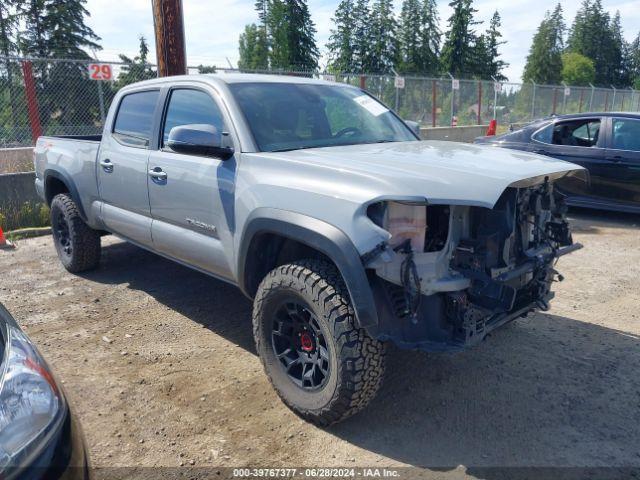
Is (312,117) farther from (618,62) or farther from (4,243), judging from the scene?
(618,62)

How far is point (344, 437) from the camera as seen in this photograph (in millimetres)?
2930

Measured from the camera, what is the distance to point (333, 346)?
280 cm

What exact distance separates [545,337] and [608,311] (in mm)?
899

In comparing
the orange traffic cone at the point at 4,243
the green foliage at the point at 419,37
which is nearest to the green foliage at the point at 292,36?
the green foliage at the point at 419,37

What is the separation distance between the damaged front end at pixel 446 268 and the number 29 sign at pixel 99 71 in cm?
909

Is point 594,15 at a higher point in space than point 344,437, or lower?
higher

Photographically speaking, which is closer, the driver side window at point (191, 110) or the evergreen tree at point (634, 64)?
the driver side window at point (191, 110)

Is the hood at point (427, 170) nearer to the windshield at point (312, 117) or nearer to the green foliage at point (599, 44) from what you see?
the windshield at point (312, 117)

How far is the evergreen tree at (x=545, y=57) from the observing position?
68.6m

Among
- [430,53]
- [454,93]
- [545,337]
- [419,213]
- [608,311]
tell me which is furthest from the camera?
[430,53]

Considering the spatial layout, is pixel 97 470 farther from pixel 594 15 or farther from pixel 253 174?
pixel 594 15

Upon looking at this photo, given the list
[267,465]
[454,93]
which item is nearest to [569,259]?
[267,465]

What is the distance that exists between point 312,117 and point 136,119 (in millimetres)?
1739

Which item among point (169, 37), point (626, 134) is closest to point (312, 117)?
point (169, 37)
